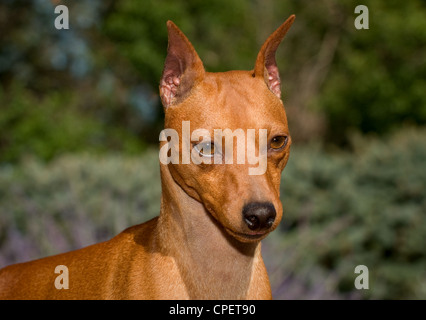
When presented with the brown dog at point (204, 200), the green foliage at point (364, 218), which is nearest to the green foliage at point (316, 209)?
the green foliage at point (364, 218)

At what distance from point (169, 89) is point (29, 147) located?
11.3 meters

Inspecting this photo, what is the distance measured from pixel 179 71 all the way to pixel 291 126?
25282 mm

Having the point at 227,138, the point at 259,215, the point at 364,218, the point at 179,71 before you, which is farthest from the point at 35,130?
the point at 259,215

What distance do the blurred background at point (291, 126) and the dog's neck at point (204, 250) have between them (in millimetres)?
886

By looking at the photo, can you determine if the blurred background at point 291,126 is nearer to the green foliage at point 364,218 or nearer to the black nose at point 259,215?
the green foliage at point 364,218

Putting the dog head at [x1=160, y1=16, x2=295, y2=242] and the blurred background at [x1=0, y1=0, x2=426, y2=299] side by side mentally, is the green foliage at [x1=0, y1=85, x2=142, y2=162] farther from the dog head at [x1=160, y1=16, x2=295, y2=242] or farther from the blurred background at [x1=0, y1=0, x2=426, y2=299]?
the dog head at [x1=160, y1=16, x2=295, y2=242]

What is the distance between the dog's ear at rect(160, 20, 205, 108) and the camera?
2.47 metres

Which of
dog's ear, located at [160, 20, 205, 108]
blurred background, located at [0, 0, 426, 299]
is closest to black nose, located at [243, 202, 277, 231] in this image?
dog's ear, located at [160, 20, 205, 108]

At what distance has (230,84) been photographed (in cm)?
250

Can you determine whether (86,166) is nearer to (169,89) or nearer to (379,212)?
(379,212)

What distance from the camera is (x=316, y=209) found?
9.03 metres

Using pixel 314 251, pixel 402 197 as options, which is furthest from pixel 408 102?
pixel 314 251

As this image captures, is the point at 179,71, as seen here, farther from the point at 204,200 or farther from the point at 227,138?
the point at 204,200

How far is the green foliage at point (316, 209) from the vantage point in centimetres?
755
